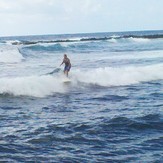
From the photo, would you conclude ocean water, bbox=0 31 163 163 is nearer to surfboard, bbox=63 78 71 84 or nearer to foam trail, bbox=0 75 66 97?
foam trail, bbox=0 75 66 97

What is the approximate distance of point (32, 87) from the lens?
63.3 ft

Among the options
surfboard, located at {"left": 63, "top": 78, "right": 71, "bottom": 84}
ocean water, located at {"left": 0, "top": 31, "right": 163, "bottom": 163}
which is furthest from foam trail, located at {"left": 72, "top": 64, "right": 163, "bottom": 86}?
surfboard, located at {"left": 63, "top": 78, "right": 71, "bottom": 84}

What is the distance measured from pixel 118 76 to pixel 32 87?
642 centimetres

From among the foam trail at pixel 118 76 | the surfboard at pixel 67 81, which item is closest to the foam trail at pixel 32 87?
the surfboard at pixel 67 81

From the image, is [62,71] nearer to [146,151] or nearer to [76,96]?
[76,96]

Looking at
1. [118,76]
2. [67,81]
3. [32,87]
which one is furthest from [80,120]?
[118,76]

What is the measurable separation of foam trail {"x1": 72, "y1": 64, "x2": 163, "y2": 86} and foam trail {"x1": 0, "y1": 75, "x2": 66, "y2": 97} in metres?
2.23

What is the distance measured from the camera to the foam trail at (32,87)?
18.5 m

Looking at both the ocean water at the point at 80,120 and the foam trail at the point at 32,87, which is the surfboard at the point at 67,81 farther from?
the foam trail at the point at 32,87

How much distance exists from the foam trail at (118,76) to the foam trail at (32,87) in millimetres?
2226

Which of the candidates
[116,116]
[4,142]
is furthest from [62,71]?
[4,142]

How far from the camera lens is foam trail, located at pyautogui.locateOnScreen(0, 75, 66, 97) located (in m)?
18.5

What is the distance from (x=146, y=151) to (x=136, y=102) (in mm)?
6172

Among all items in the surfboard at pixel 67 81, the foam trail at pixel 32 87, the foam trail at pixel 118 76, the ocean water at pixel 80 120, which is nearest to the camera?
the ocean water at pixel 80 120
